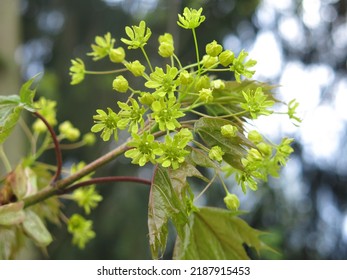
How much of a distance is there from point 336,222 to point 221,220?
105 inches

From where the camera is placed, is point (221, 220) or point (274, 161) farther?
point (221, 220)

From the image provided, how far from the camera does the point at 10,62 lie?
8.85 ft

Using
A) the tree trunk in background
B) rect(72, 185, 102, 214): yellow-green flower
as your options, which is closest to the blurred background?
the tree trunk in background

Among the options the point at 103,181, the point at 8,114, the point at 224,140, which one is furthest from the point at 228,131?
the point at 8,114

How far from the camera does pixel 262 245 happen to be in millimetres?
992

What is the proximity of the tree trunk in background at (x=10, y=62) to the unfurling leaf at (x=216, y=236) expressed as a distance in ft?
5.02

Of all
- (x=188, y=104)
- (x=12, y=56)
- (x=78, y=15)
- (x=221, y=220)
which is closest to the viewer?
(x=188, y=104)

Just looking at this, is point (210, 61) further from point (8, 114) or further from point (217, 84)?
point (8, 114)

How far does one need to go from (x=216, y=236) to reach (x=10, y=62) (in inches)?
79.1

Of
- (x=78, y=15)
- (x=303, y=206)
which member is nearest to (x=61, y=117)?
(x=78, y=15)

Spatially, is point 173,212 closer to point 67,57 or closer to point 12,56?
point 12,56

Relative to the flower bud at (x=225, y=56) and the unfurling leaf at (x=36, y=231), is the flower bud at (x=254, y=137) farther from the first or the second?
the unfurling leaf at (x=36, y=231)

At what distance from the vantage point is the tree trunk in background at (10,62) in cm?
260

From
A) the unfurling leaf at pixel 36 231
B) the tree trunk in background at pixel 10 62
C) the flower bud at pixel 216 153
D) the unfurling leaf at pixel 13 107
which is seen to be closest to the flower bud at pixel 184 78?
the flower bud at pixel 216 153
